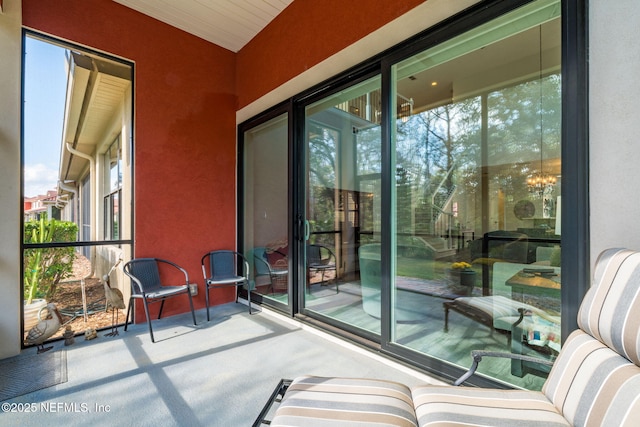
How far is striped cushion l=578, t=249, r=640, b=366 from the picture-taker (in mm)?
993

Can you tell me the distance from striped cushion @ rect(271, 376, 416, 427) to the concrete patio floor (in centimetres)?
66

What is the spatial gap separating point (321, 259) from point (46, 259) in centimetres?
280

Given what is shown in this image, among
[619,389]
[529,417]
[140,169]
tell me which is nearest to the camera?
[619,389]

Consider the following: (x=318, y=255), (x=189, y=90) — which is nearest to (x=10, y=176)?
(x=189, y=90)

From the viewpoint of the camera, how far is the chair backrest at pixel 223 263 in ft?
12.6

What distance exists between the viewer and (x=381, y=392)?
134cm

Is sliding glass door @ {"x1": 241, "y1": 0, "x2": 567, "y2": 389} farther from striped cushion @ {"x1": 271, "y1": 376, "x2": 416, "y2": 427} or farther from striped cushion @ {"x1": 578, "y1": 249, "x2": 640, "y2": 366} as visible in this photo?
striped cushion @ {"x1": 271, "y1": 376, "x2": 416, "y2": 427}

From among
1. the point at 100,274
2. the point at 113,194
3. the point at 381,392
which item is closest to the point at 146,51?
the point at 113,194

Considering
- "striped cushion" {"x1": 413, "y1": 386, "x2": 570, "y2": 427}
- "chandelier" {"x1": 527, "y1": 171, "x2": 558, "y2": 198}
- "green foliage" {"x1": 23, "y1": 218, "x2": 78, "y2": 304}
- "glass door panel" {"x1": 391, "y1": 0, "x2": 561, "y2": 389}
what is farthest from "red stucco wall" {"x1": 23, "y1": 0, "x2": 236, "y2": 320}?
"chandelier" {"x1": 527, "y1": 171, "x2": 558, "y2": 198}

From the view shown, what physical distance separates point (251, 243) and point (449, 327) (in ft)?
9.10

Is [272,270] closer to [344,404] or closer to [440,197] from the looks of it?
[440,197]

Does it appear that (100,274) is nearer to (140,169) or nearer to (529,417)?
Result: (140,169)

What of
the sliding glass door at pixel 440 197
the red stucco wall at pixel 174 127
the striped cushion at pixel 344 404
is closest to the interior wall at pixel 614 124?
the sliding glass door at pixel 440 197

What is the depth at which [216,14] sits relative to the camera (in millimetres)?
3291
